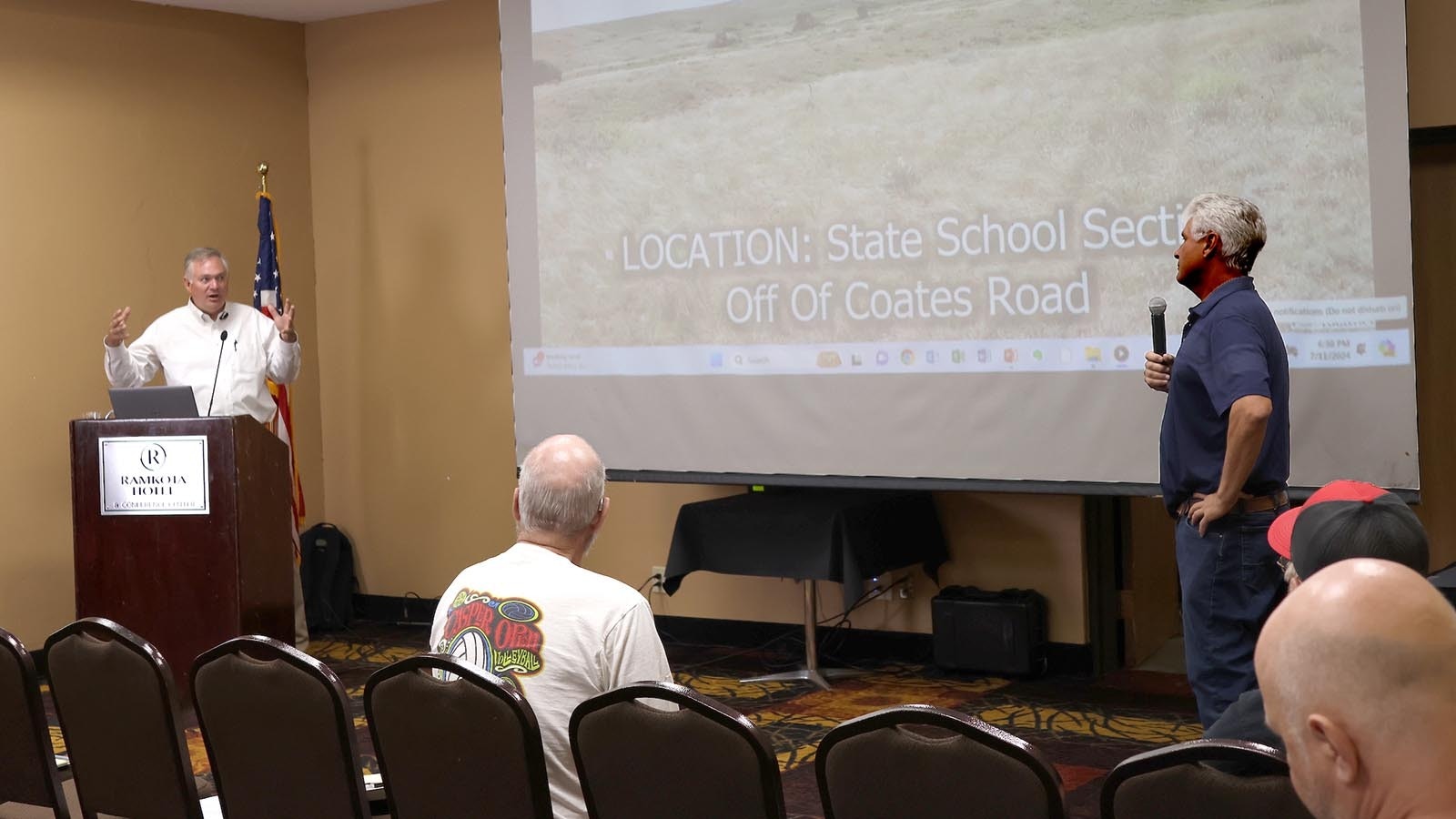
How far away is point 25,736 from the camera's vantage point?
2875 millimetres

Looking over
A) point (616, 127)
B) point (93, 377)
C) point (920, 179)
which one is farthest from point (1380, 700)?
point (93, 377)

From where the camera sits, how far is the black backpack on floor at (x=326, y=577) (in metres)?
7.26

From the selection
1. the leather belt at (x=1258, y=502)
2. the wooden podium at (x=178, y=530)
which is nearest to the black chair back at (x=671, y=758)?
the leather belt at (x=1258, y=502)

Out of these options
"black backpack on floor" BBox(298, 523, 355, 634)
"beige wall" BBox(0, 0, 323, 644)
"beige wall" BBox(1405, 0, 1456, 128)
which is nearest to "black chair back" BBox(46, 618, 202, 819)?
"beige wall" BBox(0, 0, 323, 644)

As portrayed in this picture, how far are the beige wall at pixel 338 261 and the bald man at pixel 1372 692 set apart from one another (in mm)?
4430

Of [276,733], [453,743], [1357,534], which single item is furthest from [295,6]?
[1357,534]

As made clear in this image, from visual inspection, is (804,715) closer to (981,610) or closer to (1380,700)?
(981,610)

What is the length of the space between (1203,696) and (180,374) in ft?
14.3

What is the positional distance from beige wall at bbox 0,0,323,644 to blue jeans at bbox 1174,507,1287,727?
5.03 meters

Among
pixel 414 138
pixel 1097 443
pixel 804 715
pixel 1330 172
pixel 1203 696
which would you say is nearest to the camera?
pixel 1203 696

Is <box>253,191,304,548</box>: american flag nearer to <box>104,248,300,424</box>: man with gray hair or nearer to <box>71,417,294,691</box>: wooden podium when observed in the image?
<box>104,248,300,424</box>: man with gray hair

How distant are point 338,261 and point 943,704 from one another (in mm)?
4032

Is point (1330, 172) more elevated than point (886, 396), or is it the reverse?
point (1330, 172)

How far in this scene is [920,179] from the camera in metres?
5.14
